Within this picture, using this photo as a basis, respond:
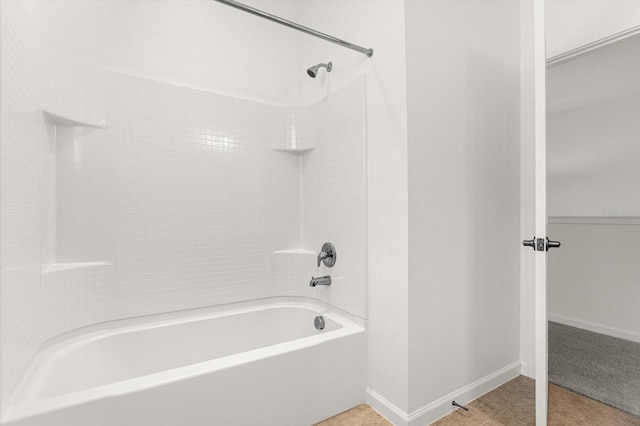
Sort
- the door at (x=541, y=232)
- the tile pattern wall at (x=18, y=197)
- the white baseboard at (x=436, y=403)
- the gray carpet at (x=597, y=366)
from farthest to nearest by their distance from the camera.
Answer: the gray carpet at (x=597, y=366), the white baseboard at (x=436, y=403), the door at (x=541, y=232), the tile pattern wall at (x=18, y=197)

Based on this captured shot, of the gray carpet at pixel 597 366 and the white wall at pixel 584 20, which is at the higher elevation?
the white wall at pixel 584 20

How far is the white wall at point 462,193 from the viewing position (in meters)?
1.58

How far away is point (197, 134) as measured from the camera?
2.07 meters

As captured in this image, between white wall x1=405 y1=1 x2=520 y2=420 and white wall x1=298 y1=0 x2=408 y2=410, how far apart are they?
5 cm

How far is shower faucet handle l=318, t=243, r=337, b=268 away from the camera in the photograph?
6.83 feet

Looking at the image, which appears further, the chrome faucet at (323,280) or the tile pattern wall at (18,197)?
the chrome faucet at (323,280)

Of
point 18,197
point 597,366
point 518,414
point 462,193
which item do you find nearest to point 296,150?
point 462,193

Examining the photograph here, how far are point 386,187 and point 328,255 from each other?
70 centimetres

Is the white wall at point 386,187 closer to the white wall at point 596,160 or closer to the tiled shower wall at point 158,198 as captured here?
the tiled shower wall at point 158,198

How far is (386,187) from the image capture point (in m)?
1.66

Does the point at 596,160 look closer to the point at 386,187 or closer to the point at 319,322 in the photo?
the point at 386,187

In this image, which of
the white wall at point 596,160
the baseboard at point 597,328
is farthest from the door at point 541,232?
the white wall at point 596,160

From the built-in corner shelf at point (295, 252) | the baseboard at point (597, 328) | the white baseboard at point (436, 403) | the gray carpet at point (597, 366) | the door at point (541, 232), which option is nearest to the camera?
the door at point (541, 232)

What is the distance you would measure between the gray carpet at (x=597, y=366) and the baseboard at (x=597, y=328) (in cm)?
6
